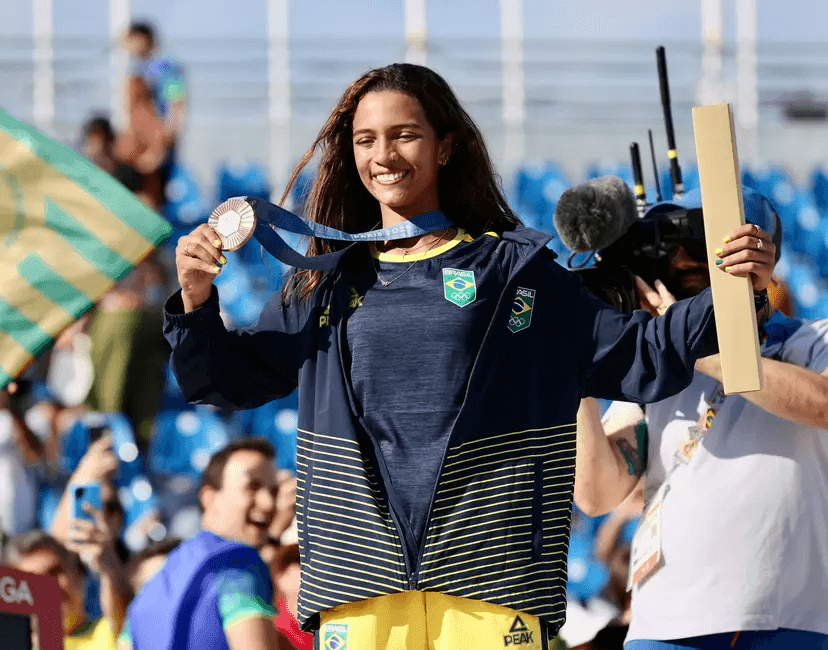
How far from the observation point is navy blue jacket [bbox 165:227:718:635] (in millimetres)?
2494

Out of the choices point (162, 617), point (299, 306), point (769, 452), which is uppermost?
point (299, 306)

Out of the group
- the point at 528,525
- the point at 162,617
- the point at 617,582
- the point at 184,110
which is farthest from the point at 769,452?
the point at 184,110

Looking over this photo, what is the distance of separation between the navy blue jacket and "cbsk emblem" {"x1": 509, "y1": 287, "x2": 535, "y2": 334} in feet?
0.03

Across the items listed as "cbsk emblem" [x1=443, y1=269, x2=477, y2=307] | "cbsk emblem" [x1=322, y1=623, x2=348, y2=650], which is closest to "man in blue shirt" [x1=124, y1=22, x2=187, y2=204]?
"cbsk emblem" [x1=443, y1=269, x2=477, y2=307]

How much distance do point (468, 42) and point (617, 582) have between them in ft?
15.7

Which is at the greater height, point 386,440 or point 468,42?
point 468,42

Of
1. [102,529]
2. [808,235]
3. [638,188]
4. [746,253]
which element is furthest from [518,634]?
[808,235]

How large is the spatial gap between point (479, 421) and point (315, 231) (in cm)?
52

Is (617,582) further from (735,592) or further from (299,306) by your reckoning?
(299,306)

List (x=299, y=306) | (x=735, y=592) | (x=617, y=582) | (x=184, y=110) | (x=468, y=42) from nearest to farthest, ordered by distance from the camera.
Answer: (x=299, y=306), (x=735, y=592), (x=617, y=582), (x=184, y=110), (x=468, y=42)

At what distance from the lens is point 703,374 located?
133 inches

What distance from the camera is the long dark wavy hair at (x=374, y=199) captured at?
2.75 m

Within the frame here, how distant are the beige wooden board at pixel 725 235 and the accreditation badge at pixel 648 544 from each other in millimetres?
918

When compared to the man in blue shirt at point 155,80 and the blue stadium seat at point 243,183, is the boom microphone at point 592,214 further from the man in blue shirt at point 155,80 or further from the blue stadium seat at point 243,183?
the blue stadium seat at point 243,183
